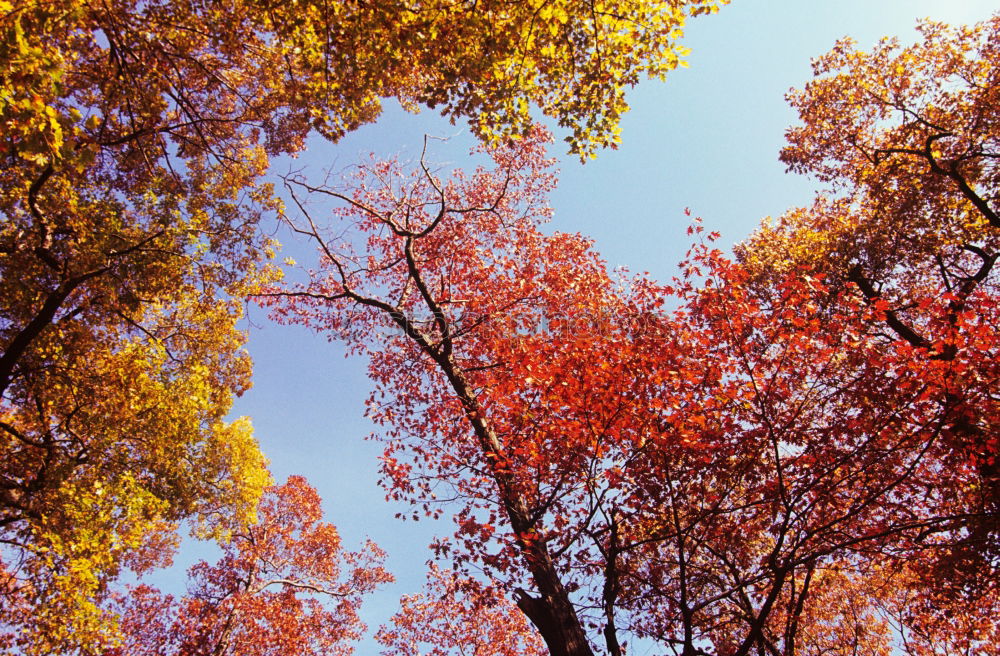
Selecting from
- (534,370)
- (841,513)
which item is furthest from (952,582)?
(534,370)

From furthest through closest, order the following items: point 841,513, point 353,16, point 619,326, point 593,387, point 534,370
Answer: point 619,326
point 534,370
point 841,513
point 593,387
point 353,16

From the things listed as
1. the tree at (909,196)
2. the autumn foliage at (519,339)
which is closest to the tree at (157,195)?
the autumn foliage at (519,339)

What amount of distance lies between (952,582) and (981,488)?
1.98 metres

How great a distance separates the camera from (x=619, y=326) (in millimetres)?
10422

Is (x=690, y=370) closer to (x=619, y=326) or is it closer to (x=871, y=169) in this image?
(x=619, y=326)

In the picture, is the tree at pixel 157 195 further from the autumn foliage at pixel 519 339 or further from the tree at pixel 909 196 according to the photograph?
the tree at pixel 909 196

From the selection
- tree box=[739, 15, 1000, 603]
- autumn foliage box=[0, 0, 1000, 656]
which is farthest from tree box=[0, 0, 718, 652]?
tree box=[739, 15, 1000, 603]

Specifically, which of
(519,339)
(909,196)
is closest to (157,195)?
(519,339)

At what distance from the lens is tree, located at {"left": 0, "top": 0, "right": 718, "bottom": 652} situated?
6.24 metres

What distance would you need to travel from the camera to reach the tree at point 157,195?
20.5 feet

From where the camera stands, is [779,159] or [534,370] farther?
[779,159]

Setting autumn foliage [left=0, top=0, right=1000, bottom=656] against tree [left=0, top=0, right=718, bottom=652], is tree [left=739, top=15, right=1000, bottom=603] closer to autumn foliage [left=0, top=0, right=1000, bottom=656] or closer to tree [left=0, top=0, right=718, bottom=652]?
autumn foliage [left=0, top=0, right=1000, bottom=656]

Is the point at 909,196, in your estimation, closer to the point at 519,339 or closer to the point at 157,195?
the point at 519,339

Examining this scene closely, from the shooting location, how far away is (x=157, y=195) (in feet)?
28.9
